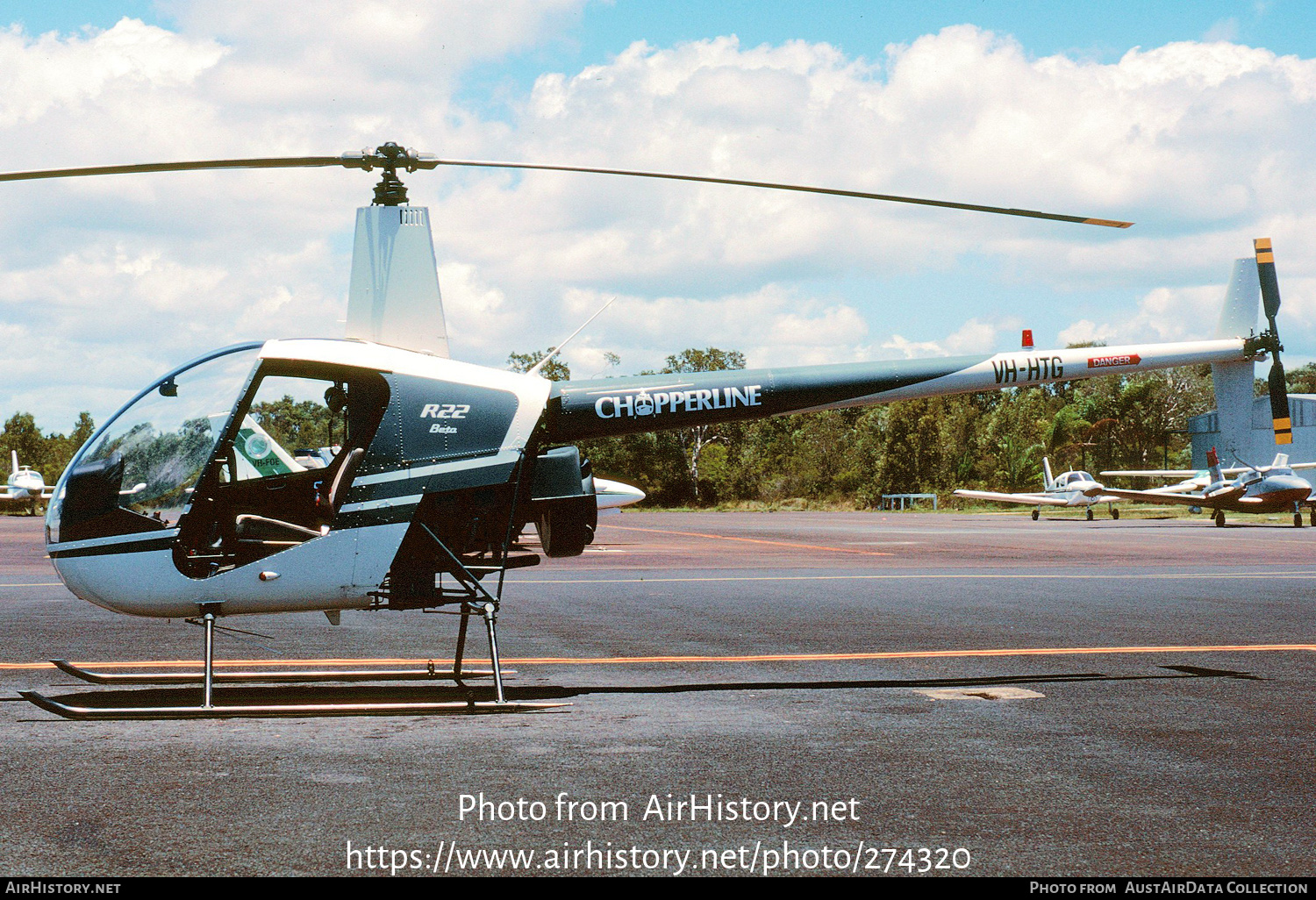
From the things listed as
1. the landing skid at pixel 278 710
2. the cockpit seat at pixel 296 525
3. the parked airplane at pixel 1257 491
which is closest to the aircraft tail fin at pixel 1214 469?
the parked airplane at pixel 1257 491

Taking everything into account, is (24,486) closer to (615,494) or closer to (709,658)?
(615,494)

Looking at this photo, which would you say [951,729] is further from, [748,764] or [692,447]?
[692,447]

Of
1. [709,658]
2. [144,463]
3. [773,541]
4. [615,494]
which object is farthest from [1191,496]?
[144,463]

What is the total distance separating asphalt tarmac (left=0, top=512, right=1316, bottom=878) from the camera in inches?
183

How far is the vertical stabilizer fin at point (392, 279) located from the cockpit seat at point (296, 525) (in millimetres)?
923

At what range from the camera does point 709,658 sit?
1030 cm

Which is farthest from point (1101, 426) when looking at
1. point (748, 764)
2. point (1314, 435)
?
point (748, 764)

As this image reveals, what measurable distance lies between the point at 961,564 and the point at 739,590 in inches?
→ 310

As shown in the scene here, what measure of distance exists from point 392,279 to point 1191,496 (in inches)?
1784

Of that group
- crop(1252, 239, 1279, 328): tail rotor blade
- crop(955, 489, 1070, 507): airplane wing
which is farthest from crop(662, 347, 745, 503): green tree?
crop(1252, 239, 1279, 328): tail rotor blade

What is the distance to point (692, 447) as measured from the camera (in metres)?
96.8

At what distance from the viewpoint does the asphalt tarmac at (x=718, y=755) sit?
4637mm

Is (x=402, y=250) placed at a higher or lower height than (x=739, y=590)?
higher

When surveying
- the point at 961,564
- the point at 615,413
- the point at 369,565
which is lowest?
the point at 961,564
